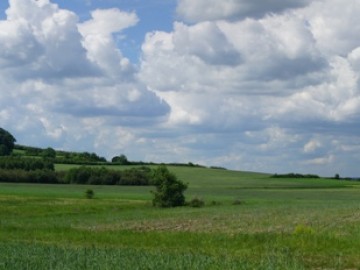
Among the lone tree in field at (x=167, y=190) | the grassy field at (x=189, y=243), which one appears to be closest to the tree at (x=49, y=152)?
the lone tree in field at (x=167, y=190)

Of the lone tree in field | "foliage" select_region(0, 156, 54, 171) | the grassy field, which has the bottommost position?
the grassy field

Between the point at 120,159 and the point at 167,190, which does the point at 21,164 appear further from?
the point at 167,190

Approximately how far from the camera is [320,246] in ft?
89.6

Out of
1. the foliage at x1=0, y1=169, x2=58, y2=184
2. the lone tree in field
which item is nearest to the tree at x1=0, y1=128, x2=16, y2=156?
the foliage at x1=0, y1=169, x2=58, y2=184

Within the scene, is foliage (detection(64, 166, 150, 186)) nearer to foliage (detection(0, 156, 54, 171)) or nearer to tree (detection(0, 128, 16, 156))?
foliage (detection(0, 156, 54, 171))

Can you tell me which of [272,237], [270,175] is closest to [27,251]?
[272,237]

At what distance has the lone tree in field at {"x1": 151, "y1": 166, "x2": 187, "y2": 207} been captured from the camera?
233ft

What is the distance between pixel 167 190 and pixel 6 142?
3828 inches

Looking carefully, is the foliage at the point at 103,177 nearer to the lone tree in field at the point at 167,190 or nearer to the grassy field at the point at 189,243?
the lone tree in field at the point at 167,190

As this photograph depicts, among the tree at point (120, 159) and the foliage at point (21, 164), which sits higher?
the tree at point (120, 159)

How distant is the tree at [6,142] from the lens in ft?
511

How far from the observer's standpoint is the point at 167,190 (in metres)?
71.1

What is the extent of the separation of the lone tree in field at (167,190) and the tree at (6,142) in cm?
9027

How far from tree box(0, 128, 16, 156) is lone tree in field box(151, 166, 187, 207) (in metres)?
90.3
